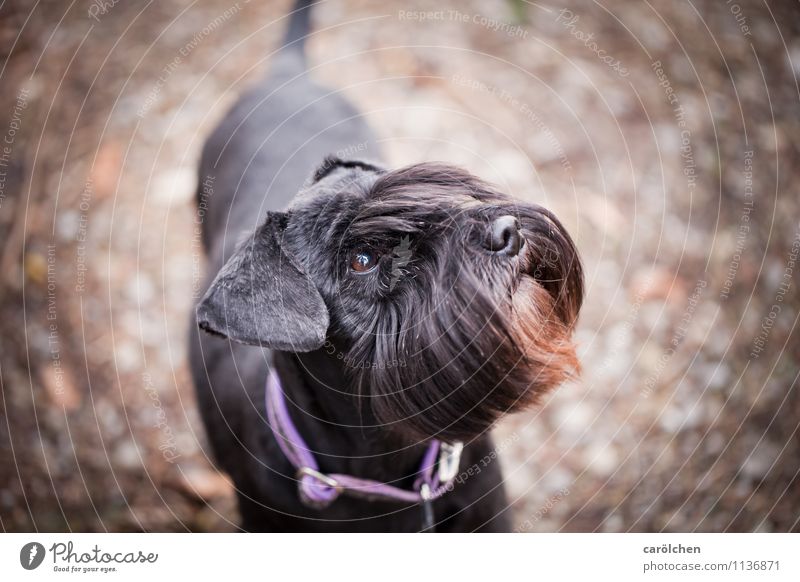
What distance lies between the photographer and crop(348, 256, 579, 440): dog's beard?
6.45ft

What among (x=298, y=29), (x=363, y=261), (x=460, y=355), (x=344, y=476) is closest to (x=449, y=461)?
(x=344, y=476)

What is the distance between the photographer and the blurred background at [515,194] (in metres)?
3.66

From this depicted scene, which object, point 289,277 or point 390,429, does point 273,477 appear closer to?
point 390,429

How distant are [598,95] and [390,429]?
3497 mm

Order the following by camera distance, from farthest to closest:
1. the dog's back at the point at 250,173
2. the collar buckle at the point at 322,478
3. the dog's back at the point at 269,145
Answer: the dog's back at the point at 269,145, the dog's back at the point at 250,173, the collar buckle at the point at 322,478

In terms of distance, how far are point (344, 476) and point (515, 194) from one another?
8.46 feet

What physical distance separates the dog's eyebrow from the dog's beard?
644mm

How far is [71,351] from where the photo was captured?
4.26m

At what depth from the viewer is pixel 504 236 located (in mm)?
1907

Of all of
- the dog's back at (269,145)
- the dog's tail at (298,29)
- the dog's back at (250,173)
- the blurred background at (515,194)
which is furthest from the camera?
the dog's tail at (298,29)

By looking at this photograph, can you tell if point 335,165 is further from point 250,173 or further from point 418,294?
point 250,173

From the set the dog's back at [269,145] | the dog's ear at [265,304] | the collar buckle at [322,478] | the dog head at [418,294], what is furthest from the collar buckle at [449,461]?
the dog's back at [269,145]

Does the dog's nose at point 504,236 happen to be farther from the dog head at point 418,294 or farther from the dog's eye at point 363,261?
the dog's eye at point 363,261
